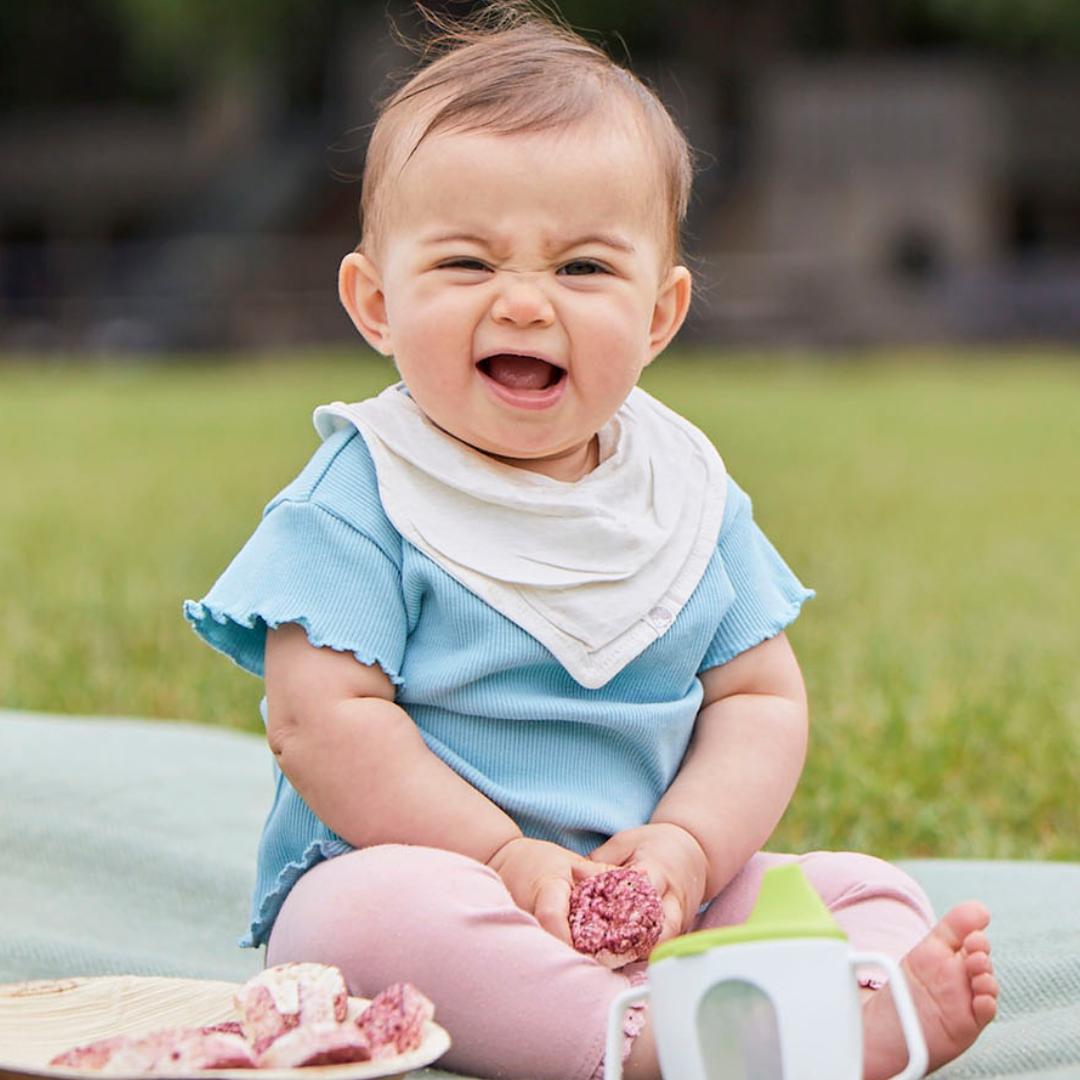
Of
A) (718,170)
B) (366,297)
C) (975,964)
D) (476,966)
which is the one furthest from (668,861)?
(718,170)

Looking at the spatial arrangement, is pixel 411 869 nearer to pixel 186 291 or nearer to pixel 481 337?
pixel 481 337

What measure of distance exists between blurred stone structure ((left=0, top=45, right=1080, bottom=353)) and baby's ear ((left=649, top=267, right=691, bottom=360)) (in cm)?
1959

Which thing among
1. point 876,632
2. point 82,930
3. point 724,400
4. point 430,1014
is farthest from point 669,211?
point 724,400

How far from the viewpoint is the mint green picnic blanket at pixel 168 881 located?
1989 mm

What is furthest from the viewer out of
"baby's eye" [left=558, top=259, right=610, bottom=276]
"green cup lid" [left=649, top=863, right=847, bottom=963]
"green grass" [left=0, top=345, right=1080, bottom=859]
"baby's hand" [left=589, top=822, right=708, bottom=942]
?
"green grass" [left=0, top=345, right=1080, bottom=859]

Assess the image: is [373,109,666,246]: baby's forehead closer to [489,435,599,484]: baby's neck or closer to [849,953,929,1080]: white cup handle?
[489,435,599,484]: baby's neck

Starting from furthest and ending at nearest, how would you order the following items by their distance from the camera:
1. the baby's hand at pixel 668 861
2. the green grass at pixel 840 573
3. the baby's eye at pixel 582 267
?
the green grass at pixel 840 573 < the baby's eye at pixel 582 267 < the baby's hand at pixel 668 861

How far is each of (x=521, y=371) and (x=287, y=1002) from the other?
2.22ft

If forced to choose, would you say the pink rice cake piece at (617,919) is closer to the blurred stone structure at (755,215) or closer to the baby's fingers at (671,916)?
the baby's fingers at (671,916)

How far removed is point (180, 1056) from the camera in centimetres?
147

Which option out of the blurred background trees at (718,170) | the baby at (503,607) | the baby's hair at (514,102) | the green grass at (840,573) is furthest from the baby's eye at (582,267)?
the blurred background trees at (718,170)

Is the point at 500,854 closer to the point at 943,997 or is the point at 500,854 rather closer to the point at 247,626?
the point at 247,626

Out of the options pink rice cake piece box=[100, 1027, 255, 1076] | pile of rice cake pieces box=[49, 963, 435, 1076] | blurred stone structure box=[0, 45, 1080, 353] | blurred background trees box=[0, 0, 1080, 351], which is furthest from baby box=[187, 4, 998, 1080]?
blurred stone structure box=[0, 45, 1080, 353]

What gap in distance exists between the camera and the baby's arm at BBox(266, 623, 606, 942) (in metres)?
1.80
